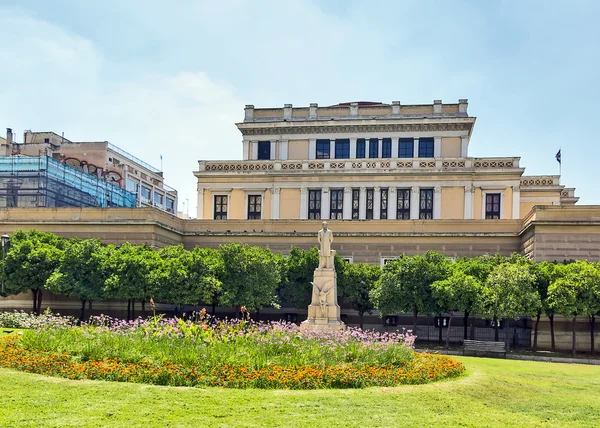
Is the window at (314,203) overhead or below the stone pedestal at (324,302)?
overhead

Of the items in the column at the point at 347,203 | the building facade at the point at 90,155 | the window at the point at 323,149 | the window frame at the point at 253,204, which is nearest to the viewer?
the column at the point at 347,203

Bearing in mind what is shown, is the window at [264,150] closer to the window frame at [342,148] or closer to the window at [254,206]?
the window at [254,206]

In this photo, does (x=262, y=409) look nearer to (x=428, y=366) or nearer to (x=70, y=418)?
(x=70, y=418)

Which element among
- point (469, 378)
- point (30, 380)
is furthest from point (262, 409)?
point (469, 378)

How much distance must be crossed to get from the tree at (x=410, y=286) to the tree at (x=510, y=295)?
3253 mm

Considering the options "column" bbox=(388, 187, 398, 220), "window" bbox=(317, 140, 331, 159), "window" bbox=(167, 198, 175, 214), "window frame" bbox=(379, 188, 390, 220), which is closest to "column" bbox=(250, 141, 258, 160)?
"window" bbox=(317, 140, 331, 159)

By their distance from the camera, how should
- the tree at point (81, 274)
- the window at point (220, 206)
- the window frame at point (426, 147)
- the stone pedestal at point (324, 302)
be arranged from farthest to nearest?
the window at point (220, 206) → the window frame at point (426, 147) → the tree at point (81, 274) → the stone pedestal at point (324, 302)

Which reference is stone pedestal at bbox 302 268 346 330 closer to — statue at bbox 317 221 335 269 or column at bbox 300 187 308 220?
statue at bbox 317 221 335 269

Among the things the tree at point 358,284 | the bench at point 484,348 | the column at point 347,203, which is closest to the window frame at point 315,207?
the column at point 347,203

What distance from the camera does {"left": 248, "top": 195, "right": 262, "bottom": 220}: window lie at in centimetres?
6269

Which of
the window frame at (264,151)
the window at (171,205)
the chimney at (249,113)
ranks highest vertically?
the chimney at (249,113)

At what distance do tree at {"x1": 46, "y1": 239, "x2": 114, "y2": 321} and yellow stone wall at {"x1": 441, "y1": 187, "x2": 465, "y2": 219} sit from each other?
32.0 meters

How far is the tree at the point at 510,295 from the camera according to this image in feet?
113

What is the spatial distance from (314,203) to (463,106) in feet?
55.7
